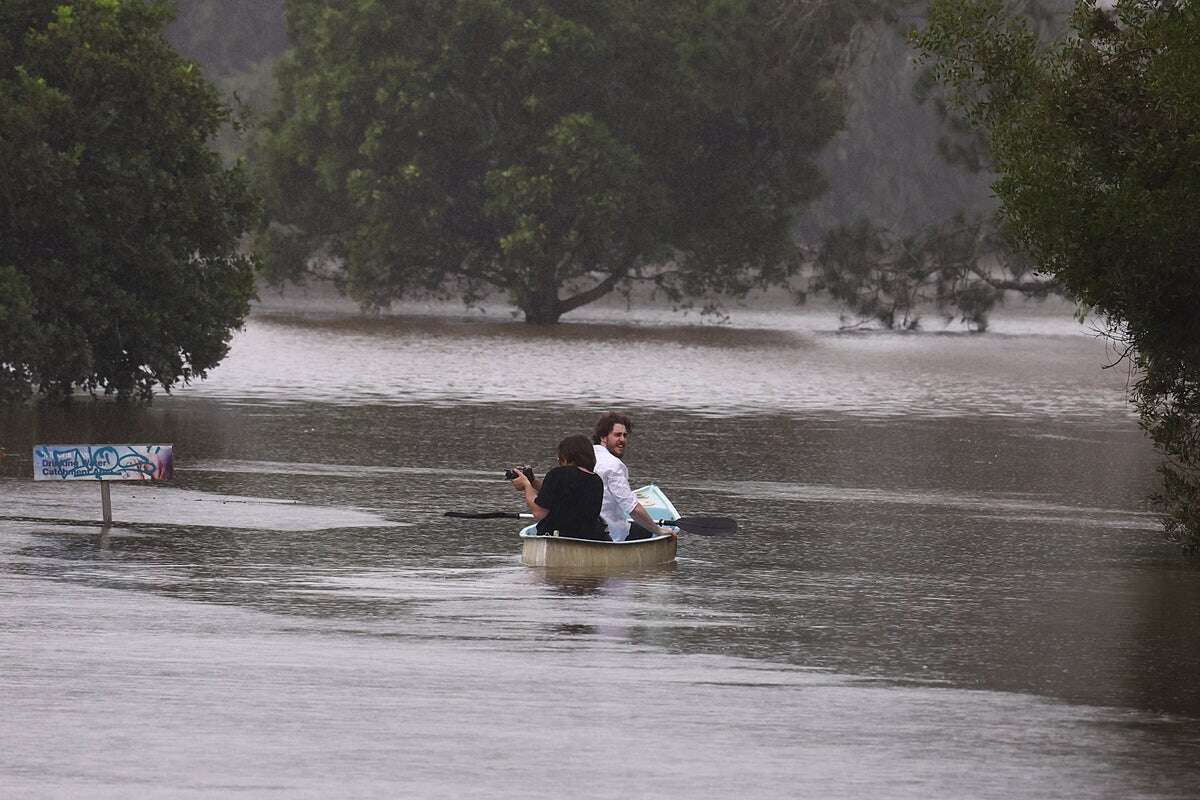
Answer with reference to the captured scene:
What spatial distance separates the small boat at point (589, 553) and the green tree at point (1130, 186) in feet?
12.8

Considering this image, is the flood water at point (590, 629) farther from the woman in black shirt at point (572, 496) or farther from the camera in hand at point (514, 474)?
the camera in hand at point (514, 474)

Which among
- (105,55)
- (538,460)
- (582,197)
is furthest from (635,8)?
(538,460)

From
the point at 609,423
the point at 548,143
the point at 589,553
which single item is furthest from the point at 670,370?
the point at 589,553

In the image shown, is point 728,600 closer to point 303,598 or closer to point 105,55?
point 303,598

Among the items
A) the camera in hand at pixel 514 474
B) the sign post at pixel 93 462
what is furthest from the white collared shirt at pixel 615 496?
the sign post at pixel 93 462

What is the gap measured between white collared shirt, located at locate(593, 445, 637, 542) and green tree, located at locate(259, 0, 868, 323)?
5344cm

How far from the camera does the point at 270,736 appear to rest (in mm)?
9602

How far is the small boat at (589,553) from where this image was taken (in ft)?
50.0

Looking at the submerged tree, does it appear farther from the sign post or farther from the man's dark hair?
the man's dark hair

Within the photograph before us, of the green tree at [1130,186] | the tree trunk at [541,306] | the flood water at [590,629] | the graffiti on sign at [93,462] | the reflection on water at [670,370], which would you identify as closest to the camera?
the flood water at [590,629]

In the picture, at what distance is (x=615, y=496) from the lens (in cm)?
1564

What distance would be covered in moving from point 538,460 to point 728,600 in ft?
37.0

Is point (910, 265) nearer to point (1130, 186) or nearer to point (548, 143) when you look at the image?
point (548, 143)

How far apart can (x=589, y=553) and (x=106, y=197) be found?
18.0 m
